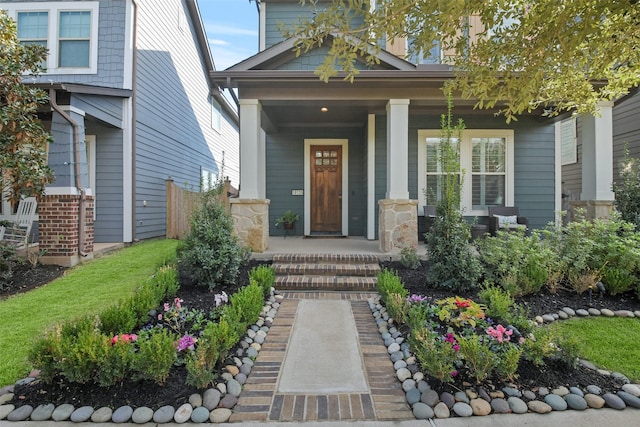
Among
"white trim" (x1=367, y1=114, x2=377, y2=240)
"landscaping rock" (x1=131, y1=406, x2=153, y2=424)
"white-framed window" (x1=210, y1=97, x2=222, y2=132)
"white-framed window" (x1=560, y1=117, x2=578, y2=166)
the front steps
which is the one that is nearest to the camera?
"landscaping rock" (x1=131, y1=406, x2=153, y2=424)

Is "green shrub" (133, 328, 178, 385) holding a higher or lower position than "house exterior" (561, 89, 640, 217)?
lower

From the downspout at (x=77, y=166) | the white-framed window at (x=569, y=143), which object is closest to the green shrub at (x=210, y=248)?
the downspout at (x=77, y=166)

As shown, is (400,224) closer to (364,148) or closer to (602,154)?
(364,148)

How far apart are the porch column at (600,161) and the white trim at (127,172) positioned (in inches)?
363

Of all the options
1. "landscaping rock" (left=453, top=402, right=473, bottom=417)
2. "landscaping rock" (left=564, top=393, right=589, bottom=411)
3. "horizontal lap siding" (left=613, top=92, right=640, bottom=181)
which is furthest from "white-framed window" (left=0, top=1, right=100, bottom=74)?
"horizontal lap siding" (left=613, top=92, right=640, bottom=181)

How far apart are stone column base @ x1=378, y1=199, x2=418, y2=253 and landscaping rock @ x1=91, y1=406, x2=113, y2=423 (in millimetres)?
4401

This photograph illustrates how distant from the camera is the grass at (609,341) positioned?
2654 mm

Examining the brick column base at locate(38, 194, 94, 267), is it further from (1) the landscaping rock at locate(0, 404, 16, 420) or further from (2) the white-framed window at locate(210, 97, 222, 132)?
(2) the white-framed window at locate(210, 97, 222, 132)

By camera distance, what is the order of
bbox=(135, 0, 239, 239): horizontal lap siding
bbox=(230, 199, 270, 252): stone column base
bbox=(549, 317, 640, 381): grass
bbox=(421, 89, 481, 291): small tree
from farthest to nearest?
bbox=(135, 0, 239, 239): horizontal lap siding, bbox=(230, 199, 270, 252): stone column base, bbox=(421, 89, 481, 291): small tree, bbox=(549, 317, 640, 381): grass

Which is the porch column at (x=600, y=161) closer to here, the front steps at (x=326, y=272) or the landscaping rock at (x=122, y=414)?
the front steps at (x=326, y=272)

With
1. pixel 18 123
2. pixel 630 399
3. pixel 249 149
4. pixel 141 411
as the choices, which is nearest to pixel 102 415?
pixel 141 411

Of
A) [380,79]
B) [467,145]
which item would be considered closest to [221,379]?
[380,79]

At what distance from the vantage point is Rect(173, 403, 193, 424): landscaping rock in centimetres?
204

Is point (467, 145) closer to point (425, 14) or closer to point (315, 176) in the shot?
point (315, 176)
